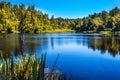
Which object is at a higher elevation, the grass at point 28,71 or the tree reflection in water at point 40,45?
the grass at point 28,71

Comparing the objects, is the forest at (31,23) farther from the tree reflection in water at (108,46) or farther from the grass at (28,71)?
the grass at (28,71)

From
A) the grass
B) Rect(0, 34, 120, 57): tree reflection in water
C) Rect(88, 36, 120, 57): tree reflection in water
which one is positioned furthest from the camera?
Rect(88, 36, 120, 57): tree reflection in water

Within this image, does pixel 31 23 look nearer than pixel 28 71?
No

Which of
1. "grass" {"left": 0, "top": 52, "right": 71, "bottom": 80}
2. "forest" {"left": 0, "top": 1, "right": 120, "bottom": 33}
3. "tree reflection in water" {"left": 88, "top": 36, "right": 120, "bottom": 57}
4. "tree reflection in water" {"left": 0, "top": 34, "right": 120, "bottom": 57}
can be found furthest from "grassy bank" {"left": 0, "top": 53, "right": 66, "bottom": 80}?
"forest" {"left": 0, "top": 1, "right": 120, "bottom": 33}

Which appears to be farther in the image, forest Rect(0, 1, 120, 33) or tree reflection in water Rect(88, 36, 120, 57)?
forest Rect(0, 1, 120, 33)

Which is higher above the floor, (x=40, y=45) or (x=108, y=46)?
(x=40, y=45)

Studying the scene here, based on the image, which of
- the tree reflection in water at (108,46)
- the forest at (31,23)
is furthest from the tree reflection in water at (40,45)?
the forest at (31,23)

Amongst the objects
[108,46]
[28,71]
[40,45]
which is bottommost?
[108,46]

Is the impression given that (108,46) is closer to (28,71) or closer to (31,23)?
(28,71)

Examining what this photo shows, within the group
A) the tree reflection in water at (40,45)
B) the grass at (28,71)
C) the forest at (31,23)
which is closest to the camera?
the grass at (28,71)

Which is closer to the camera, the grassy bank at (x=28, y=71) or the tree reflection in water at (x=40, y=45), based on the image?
the grassy bank at (x=28, y=71)

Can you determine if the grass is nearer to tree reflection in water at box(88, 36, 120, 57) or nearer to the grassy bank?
the grassy bank

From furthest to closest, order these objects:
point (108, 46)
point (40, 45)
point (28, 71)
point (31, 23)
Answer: point (31, 23) → point (40, 45) → point (108, 46) → point (28, 71)

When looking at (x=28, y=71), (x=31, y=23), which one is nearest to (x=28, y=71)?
(x=28, y=71)
